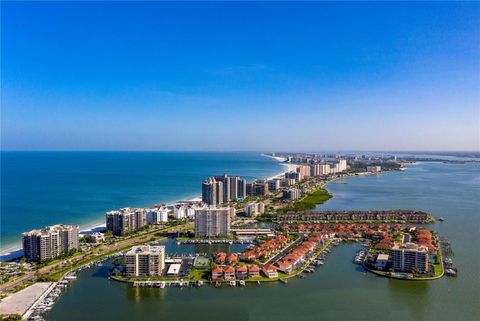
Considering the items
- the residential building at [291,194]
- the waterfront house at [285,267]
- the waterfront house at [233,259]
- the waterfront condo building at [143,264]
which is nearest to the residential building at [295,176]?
the residential building at [291,194]

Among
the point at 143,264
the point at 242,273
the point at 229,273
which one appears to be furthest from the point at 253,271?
the point at 143,264

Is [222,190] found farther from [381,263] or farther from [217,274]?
[381,263]

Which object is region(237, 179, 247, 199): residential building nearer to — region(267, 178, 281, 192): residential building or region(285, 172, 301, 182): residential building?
region(267, 178, 281, 192): residential building

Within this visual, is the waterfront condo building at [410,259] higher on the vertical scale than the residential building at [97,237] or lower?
higher

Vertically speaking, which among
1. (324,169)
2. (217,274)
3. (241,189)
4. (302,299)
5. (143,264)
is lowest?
(302,299)

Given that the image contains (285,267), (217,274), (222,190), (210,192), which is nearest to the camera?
(217,274)

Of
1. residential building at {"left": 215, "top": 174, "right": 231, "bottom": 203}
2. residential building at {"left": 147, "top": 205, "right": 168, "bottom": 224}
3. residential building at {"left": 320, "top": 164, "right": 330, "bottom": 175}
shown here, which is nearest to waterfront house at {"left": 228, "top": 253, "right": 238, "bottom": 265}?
residential building at {"left": 147, "top": 205, "right": 168, "bottom": 224}

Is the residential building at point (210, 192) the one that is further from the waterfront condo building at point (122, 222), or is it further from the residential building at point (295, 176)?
the residential building at point (295, 176)
